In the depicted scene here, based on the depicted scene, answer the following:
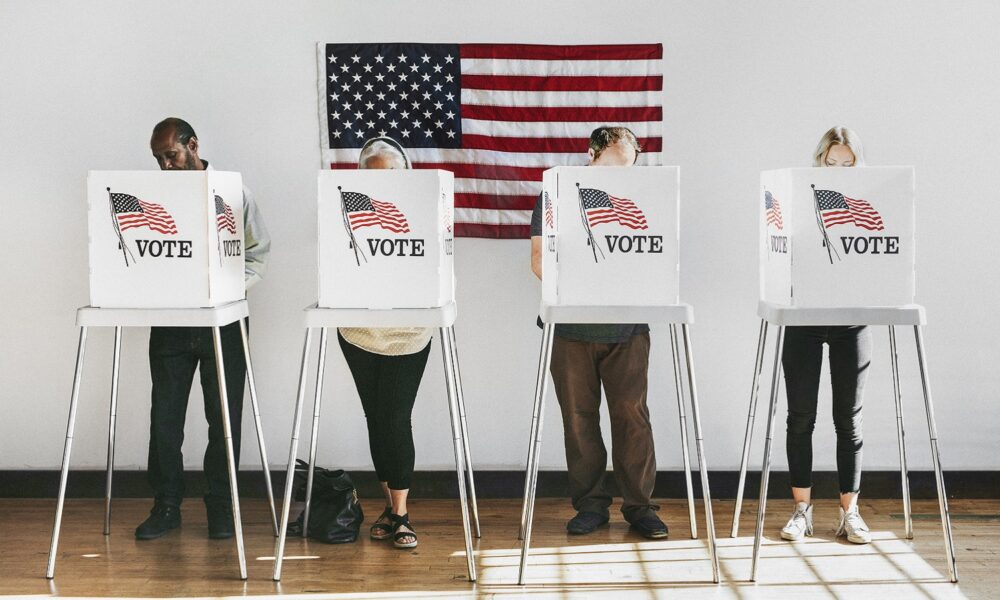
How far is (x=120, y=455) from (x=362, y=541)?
1271mm

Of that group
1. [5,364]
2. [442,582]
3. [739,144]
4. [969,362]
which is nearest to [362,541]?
[442,582]

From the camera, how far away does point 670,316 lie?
2.62 metres

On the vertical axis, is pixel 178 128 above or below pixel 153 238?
above

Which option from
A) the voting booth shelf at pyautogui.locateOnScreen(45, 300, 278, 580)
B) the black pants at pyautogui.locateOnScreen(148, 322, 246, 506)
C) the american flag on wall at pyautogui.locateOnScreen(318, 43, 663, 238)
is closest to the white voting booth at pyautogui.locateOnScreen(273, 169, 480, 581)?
the voting booth shelf at pyautogui.locateOnScreen(45, 300, 278, 580)

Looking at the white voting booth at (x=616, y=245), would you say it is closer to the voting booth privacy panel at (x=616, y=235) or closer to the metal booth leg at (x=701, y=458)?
the voting booth privacy panel at (x=616, y=235)

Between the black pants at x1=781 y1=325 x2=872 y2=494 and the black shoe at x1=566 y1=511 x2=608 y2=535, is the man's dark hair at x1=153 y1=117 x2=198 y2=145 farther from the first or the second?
the black pants at x1=781 y1=325 x2=872 y2=494

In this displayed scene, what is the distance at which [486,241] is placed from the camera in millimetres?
3699

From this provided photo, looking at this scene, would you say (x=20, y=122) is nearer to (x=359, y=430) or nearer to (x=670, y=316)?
(x=359, y=430)

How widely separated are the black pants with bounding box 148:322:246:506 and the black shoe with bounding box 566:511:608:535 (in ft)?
4.03

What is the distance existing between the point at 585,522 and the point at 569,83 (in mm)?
1713

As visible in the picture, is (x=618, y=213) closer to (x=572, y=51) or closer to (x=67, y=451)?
(x=572, y=51)

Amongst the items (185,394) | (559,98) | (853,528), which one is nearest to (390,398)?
(185,394)

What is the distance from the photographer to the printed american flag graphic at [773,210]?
2.76m

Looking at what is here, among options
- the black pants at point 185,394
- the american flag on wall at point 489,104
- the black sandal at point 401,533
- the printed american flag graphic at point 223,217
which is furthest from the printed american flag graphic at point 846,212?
the black pants at point 185,394
